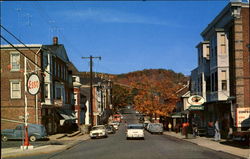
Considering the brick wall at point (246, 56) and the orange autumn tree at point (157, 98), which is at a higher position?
the brick wall at point (246, 56)

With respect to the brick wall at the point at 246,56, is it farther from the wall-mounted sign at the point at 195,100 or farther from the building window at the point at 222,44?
the wall-mounted sign at the point at 195,100

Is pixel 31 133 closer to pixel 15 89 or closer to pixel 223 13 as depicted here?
pixel 15 89

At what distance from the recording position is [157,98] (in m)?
68.7

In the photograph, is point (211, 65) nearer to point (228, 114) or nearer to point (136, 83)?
point (228, 114)

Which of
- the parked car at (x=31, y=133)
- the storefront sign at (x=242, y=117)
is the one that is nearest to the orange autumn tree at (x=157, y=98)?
the parked car at (x=31, y=133)

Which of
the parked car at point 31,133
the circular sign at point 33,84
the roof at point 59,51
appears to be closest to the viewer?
the circular sign at point 33,84

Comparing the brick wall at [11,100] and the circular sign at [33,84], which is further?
the brick wall at [11,100]

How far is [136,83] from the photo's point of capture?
237 feet

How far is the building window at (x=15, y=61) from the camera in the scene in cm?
3847

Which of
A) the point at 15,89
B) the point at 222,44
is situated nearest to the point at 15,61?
the point at 15,89

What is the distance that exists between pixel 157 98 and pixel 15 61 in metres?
35.1

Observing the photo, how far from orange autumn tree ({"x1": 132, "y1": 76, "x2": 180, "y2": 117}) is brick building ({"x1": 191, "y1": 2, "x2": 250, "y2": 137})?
27578mm

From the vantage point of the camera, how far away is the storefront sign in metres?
26.5

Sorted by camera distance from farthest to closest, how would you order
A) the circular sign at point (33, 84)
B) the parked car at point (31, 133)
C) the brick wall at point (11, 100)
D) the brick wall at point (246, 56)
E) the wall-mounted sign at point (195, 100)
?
1. the brick wall at point (11, 100)
2. the parked car at point (31, 133)
3. the wall-mounted sign at point (195, 100)
4. the brick wall at point (246, 56)
5. the circular sign at point (33, 84)
